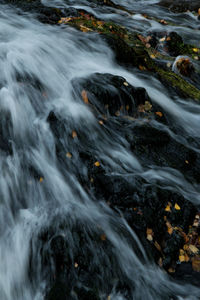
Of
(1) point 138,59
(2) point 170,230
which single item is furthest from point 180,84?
(2) point 170,230

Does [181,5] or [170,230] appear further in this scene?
[181,5]

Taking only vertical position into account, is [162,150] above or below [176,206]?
above

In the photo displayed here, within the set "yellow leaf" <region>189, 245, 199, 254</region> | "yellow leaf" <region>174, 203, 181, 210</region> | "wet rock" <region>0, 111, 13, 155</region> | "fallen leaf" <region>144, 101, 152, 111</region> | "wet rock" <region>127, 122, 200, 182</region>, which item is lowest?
"yellow leaf" <region>189, 245, 199, 254</region>

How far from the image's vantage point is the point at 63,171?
14.1 ft

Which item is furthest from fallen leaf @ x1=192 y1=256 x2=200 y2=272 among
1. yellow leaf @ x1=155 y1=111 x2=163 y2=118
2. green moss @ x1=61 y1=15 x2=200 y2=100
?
green moss @ x1=61 y1=15 x2=200 y2=100

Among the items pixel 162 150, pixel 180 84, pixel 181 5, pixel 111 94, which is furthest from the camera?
pixel 181 5

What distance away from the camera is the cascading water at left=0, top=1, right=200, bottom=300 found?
338cm

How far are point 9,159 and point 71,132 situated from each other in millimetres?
1002

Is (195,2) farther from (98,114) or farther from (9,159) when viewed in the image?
(9,159)

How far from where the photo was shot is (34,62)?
5539 millimetres

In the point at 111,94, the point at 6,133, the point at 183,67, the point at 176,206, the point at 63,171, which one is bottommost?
the point at 176,206

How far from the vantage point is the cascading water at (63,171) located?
3.38 metres

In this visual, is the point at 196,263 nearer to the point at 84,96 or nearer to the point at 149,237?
the point at 149,237

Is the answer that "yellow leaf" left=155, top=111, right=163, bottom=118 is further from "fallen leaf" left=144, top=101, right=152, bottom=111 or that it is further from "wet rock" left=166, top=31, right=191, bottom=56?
"wet rock" left=166, top=31, right=191, bottom=56
